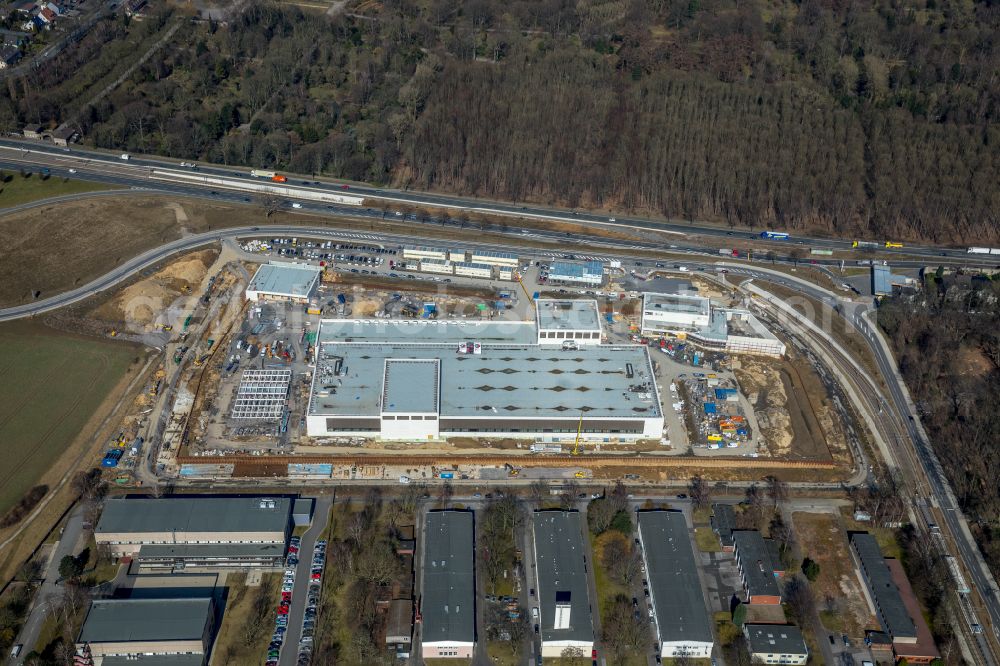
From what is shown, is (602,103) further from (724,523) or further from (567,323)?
(724,523)

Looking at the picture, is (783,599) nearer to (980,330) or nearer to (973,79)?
(980,330)

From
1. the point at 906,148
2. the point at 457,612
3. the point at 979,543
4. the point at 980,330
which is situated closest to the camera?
the point at 457,612

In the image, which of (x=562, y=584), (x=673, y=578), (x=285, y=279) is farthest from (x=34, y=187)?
(x=673, y=578)

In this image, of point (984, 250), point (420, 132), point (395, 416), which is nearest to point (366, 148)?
point (420, 132)

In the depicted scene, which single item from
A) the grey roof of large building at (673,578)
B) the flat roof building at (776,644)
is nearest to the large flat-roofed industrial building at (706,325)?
the grey roof of large building at (673,578)

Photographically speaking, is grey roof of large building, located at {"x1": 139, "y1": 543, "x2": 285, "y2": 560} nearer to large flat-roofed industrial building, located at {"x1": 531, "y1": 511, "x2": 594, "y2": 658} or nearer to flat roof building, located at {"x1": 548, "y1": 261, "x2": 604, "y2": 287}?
large flat-roofed industrial building, located at {"x1": 531, "y1": 511, "x2": 594, "y2": 658}

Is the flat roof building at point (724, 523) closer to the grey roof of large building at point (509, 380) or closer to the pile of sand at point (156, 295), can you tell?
the grey roof of large building at point (509, 380)

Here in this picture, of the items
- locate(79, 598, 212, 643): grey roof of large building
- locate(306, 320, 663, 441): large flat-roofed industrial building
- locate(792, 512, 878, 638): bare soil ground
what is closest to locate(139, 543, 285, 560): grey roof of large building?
locate(79, 598, 212, 643): grey roof of large building
